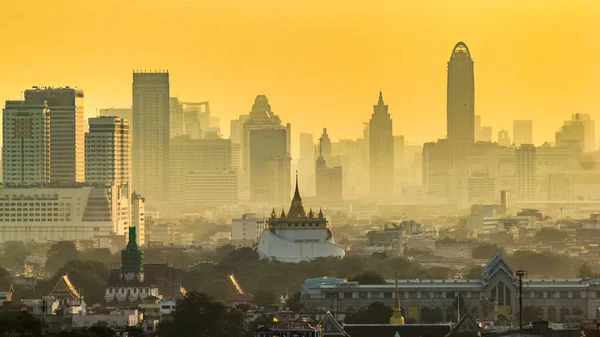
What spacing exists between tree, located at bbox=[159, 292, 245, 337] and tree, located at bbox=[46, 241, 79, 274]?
223ft

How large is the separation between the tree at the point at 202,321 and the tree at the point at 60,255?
223 ft

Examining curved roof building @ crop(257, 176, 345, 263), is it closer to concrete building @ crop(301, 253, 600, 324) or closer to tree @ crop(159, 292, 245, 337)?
concrete building @ crop(301, 253, 600, 324)

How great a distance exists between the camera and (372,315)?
97.8m

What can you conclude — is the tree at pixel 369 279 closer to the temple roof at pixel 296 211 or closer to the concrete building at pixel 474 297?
the concrete building at pixel 474 297

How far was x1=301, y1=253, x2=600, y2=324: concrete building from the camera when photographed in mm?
108188

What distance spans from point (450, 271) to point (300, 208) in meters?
8.74

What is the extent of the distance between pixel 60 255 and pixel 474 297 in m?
65.0

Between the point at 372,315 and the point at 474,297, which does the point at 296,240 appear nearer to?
the point at 474,297

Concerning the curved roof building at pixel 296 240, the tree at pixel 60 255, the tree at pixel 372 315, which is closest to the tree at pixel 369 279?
the tree at pixel 372 315

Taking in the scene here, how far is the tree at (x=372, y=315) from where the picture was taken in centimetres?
9425

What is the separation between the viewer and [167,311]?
108m

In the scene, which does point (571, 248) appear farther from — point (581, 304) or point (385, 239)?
point (581, 304)

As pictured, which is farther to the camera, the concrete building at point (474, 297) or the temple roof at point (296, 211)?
the temple roof at point (296, 211)

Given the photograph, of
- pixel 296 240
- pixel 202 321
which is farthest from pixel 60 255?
pixel 202 321
